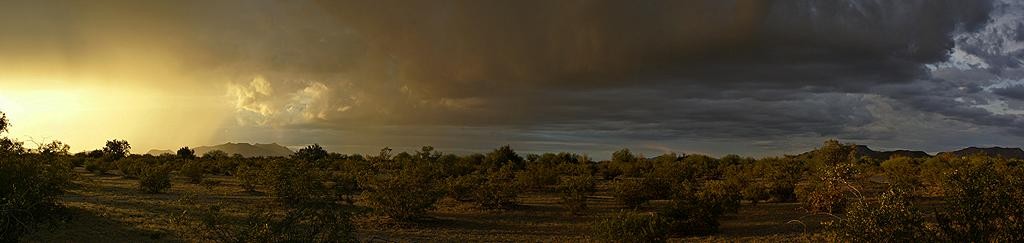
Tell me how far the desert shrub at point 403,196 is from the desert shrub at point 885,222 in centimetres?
1867

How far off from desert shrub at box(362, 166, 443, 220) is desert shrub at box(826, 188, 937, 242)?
18675 mm

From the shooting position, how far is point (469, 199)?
3725 cm

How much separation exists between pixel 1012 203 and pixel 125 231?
26.6 m

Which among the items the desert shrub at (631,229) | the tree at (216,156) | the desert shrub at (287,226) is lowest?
the desert shrub at (631,229)

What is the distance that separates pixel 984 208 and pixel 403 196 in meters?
20.7

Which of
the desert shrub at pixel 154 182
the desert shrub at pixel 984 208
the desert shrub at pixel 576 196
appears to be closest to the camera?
the desert shrub at pixel 984 208

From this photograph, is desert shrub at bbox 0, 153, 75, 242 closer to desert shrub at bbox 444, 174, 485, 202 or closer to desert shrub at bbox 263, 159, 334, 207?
desert shrub at bbox 263, 159, 334, 207

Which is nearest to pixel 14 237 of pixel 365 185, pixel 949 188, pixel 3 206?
pixel 3 206

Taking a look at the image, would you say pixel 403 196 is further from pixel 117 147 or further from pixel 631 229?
pixel 117 147

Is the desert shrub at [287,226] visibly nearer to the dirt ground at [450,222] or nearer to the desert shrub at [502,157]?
the dirt ground at [450,222]

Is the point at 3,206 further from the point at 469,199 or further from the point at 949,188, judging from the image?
the point at 469,199

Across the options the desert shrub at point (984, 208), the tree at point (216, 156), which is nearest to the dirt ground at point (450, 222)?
the desert shrub at point (984, 208)

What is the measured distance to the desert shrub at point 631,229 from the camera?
761 inches

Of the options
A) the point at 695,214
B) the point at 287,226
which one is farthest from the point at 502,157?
the point at 287,226
